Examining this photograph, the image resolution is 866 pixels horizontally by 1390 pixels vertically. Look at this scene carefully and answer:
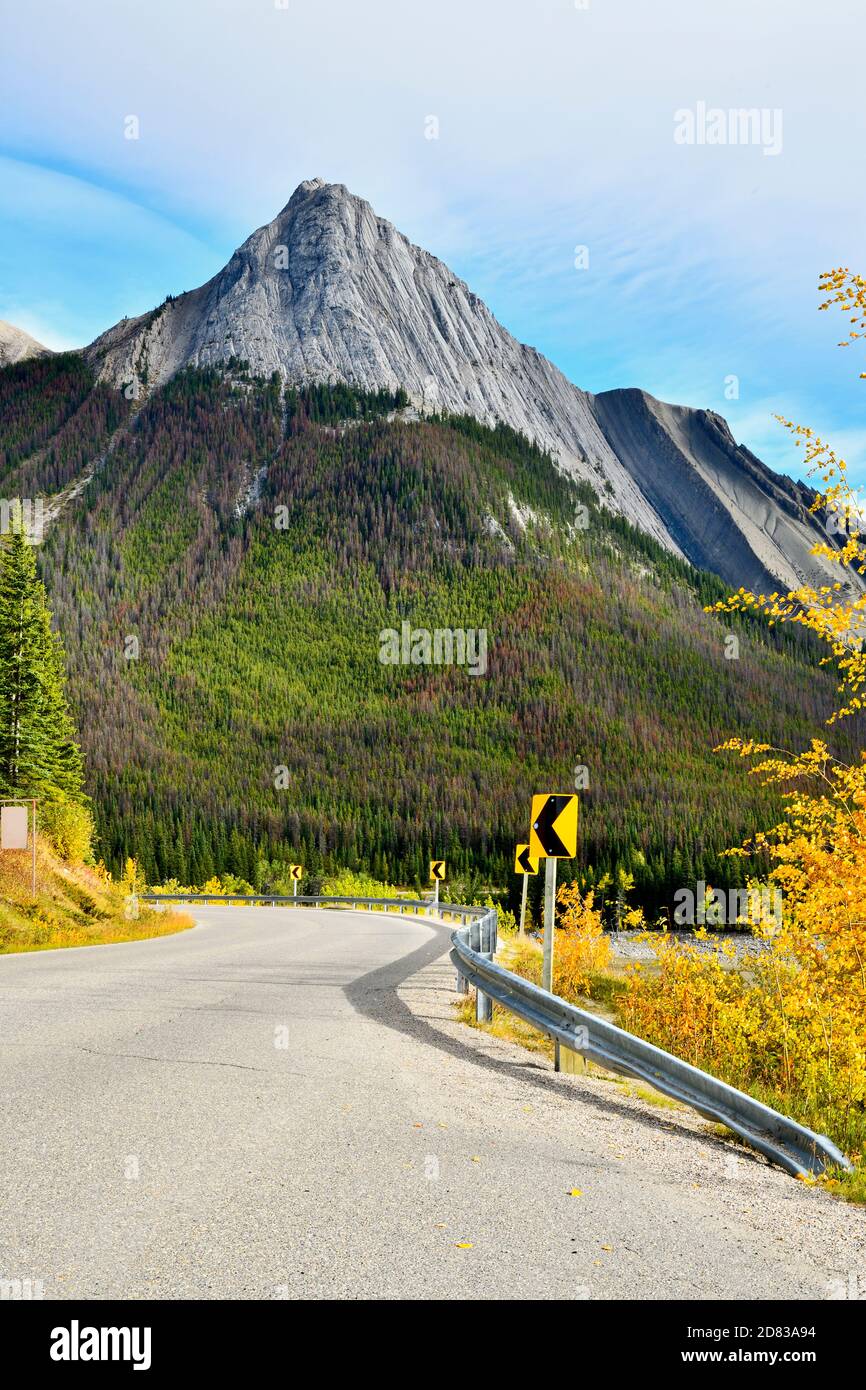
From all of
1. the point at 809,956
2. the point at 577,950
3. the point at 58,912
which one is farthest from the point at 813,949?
the point at 58,912

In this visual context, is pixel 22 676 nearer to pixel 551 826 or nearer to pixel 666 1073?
pixel 551 826

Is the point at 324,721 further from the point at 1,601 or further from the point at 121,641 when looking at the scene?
the point at 1,601

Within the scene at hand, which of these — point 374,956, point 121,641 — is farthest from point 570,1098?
point 121,641

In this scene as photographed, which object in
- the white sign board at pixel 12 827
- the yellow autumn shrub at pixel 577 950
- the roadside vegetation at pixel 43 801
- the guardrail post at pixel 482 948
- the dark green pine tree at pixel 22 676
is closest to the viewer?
the guardrail post at pixel 482 948

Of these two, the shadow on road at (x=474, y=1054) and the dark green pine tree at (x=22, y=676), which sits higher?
the dark green pine tree at (x=22, y=676)

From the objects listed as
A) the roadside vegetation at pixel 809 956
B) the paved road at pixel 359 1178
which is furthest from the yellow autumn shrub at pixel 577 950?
the paved road at pixel 359 1178

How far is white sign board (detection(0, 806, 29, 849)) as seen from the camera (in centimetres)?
2088

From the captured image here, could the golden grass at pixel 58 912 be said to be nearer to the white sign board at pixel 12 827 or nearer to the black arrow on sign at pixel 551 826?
the white sign board at pixel 12 827

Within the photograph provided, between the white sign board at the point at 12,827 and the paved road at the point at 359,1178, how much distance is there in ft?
38.0

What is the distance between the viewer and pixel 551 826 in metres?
10.5

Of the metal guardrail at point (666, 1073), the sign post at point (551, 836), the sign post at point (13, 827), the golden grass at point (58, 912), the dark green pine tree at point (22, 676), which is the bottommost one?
the golden grass at point (58, 912)

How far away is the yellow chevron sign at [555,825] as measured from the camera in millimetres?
10258
